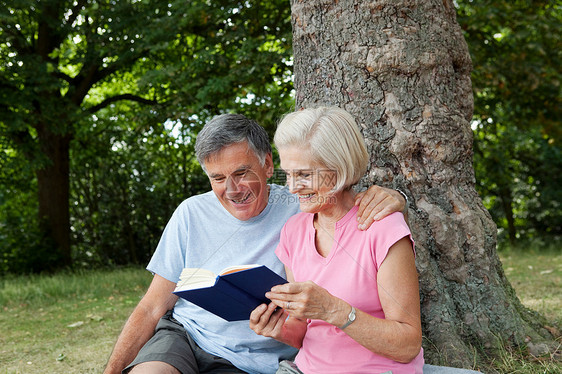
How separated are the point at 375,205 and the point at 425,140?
41.5 inches

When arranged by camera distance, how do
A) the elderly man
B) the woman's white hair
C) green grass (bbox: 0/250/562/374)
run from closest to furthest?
the woman's white hair < the elderly man < green grass (bbox: 0/250/562/374)

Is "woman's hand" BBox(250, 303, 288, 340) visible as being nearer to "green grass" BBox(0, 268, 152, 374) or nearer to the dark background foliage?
"green grass" BBox(0, 268, 152, 374)

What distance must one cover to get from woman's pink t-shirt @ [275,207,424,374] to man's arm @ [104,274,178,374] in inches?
33.9

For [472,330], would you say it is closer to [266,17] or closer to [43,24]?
[266,17]

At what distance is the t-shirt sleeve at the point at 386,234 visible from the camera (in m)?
2.07

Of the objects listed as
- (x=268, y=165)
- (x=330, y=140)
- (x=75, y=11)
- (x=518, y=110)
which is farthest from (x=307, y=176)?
(x=75, y=11)

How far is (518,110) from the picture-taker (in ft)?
33.4

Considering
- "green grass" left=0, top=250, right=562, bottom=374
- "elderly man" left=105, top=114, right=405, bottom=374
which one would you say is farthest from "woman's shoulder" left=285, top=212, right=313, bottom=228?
"green grass" left=0, top=250, right=562, bottom=374

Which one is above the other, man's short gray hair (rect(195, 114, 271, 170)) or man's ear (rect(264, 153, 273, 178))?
man's short gray hair (rect(195, 114, 271, 170))

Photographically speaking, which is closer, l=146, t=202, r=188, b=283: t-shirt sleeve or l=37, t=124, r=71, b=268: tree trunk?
l=146, t=202, r=188, b=283: t-shirt sleeve

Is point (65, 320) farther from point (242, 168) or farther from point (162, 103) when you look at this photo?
point (242, 168)

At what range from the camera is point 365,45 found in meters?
3.16

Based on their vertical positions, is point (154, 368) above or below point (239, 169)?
below

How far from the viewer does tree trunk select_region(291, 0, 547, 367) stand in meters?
3.09
